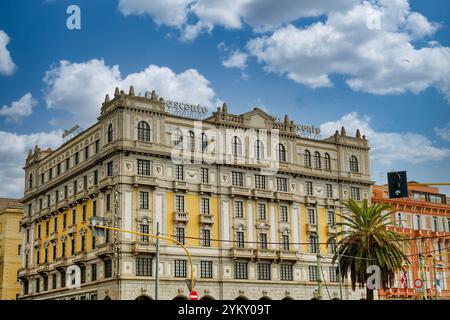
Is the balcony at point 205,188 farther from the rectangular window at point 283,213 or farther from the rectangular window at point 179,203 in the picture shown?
the rectangular window at point 283,213

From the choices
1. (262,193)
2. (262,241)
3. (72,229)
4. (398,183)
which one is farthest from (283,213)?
(398,183)

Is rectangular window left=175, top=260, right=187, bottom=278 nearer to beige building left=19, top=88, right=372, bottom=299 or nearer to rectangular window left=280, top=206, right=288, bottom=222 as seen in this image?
beige building left=19, top=88, right=372, bottom=299

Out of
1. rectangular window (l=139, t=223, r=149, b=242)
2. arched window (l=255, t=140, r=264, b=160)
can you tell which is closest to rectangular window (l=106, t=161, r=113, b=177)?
rectangular window (l=139, t=223, r=149, b=242)

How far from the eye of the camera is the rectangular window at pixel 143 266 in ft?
223

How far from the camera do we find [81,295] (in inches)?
2896

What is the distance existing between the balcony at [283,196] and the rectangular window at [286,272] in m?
7.72

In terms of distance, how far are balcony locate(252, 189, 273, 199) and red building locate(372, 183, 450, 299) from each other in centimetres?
2058

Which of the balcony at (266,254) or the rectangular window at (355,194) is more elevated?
the rectangular window at (355,194)

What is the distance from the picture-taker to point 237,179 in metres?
77.8

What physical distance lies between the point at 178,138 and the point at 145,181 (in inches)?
271

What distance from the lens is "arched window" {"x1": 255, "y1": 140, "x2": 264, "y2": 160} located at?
262ft

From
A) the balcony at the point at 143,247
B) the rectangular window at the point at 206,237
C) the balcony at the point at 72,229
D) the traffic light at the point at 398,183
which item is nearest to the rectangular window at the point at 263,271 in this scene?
the rectangular window at the point at 206,237
